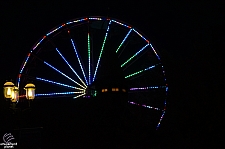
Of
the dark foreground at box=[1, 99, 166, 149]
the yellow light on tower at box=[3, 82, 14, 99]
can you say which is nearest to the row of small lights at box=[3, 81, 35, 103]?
the yellow light on tower at box=[3, 82, 14, 99]

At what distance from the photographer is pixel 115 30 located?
2536 centimetres

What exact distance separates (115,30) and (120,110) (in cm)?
495

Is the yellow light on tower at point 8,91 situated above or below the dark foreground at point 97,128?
above

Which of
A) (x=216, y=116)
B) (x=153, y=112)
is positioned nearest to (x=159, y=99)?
(x=153, y=112)

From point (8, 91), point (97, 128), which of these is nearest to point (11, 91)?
point (8, 91)

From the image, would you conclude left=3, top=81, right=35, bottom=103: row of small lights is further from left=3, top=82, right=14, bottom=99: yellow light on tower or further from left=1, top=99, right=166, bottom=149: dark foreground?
left=1, top=99, right=166, bottom=149: dark foreground

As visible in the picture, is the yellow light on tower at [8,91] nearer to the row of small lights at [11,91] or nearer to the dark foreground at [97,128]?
the row of small lights at [11,91]

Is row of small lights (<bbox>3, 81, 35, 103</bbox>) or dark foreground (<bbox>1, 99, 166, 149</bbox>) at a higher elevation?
row of small lights (<bbox>3, 81, 35, 103</bbox>)

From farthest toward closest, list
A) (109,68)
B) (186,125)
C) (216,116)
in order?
1. (109,68)
2. (186,125)
3. (216,116)

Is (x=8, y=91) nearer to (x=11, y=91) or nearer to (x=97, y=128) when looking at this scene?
(x=11, y=91)

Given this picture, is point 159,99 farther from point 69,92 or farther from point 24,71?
point 24,71

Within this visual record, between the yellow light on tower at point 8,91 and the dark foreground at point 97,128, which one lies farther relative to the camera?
the dark foreground at point 97,128

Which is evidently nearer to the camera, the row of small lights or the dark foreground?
the row of small lights

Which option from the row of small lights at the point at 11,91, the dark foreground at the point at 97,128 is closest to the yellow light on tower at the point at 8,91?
the row of small lights at the point at 11,91
